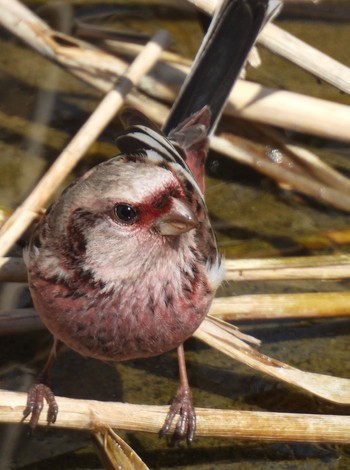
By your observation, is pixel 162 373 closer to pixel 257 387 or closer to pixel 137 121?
pixel 257 387

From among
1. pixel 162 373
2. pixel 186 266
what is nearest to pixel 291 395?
pixel 162 373

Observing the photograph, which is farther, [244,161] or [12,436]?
[244,161]

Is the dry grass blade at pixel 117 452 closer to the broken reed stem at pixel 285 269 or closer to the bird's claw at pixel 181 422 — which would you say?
the bird's claw at pixel 181 422

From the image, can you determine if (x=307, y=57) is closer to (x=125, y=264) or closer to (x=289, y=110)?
(x=289, y=110)

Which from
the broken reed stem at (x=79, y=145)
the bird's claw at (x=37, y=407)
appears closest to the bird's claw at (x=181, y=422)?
the bird's claw at (x=37, y=407)

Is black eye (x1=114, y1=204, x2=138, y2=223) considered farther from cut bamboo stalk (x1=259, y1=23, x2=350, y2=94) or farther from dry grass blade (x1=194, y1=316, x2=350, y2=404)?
cut bamboo stalk (x1=259, y1=23, x2=350, y2=94)

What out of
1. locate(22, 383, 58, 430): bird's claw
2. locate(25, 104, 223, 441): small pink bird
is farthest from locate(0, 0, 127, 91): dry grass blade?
locate(22, 383, 58, 430): bird's claw
